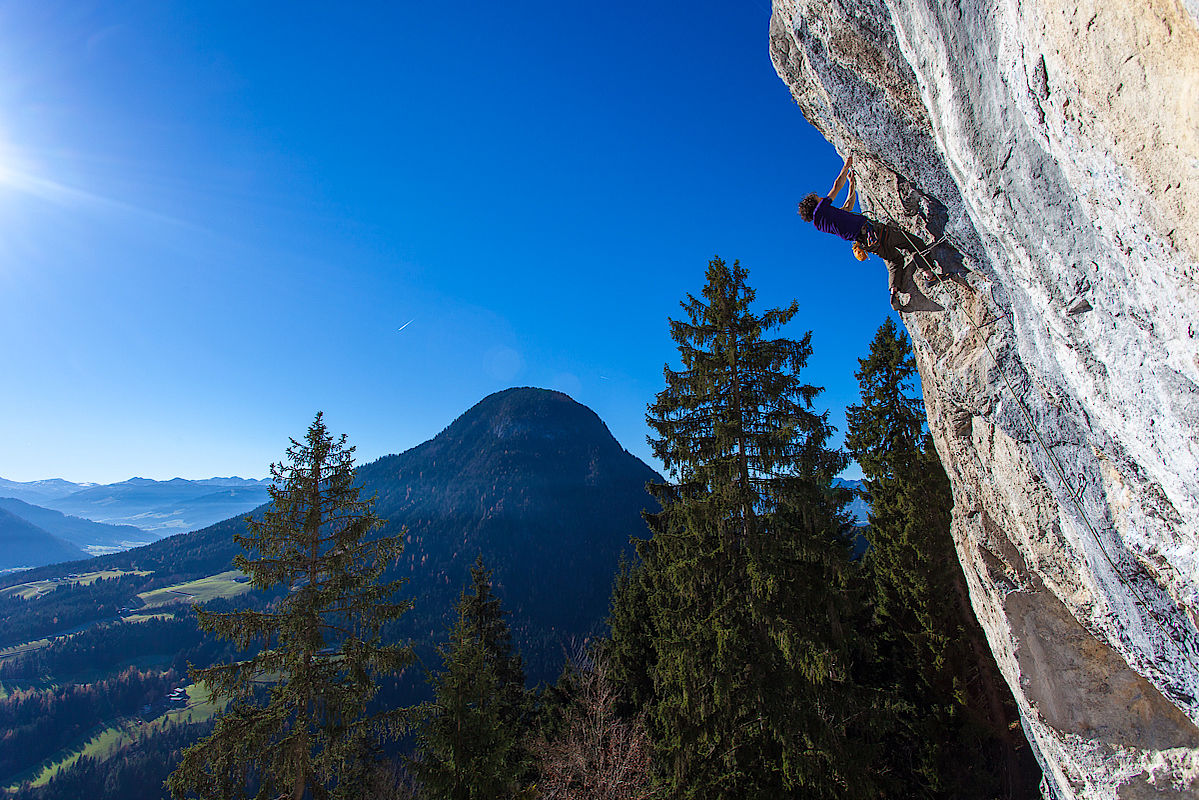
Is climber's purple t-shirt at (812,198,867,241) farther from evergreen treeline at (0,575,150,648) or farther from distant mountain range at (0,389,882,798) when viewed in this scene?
evergreen treeline at (0,575,150,648)

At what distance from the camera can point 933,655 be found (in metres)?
13.5

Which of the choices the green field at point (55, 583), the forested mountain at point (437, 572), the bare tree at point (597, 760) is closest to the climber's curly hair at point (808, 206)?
the bare tree at point (597, 760)

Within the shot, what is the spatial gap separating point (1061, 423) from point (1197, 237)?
3148 millimetres

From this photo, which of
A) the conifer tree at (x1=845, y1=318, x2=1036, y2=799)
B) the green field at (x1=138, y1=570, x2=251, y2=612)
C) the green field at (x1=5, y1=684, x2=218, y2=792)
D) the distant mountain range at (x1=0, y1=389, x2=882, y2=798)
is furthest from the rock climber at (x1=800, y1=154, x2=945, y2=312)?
the green field at (x1=138, y1=570, x2=251, y2=612)

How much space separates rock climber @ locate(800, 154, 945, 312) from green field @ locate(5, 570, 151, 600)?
831 ft

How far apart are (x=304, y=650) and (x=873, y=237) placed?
11.9m

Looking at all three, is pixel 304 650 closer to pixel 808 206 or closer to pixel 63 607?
pixel 808 206

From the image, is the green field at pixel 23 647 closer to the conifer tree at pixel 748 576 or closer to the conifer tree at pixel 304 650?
the conifer tree at pixel 304 650

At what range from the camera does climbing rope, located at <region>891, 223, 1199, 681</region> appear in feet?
16.9

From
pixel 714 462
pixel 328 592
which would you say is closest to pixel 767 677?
pixel 714 462

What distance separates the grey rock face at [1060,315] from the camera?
3418 millimetres

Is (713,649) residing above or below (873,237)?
Result: below

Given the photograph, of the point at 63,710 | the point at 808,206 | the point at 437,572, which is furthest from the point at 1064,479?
the point at 63,710

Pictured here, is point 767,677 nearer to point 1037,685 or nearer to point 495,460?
point 1037,685
